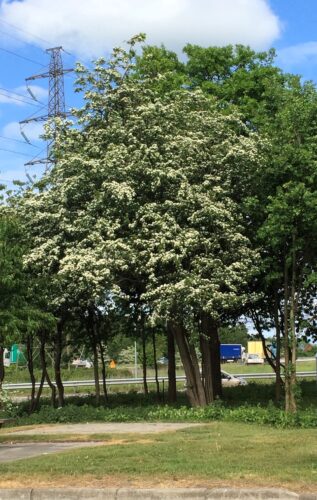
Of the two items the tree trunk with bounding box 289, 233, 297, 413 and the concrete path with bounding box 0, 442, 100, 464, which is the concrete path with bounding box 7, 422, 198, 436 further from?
the tree trunk with bounding box 289, 233, 297, 413

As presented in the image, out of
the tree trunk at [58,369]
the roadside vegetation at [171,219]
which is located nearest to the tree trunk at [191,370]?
the roadside vegetation at [171,219]

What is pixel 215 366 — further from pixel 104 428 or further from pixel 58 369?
pixel 104 428

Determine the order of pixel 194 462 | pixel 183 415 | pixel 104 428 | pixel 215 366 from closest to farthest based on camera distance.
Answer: pixel 194 462, pixel 104 428, pixel 183 415, pixel 215 366

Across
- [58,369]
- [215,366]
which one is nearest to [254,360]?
[215,366]

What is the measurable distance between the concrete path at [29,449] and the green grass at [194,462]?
2.47 feet

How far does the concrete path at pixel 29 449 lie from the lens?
36.2ft

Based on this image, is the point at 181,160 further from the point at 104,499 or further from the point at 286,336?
the point at 104,499

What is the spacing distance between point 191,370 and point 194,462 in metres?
9.38

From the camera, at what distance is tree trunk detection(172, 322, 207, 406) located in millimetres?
18156

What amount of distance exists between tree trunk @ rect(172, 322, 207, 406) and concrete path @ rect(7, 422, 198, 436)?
8.66 feet

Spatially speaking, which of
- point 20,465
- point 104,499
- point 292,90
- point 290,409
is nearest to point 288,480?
point 104,499

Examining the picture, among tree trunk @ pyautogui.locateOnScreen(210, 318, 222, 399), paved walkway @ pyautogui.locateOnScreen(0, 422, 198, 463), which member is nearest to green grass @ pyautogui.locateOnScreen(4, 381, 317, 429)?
paved walkway @ pyautogui.locateOnScreen(0, 422, 198, 463)

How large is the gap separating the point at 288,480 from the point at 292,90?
1179 centimetres

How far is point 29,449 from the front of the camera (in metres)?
12.1
